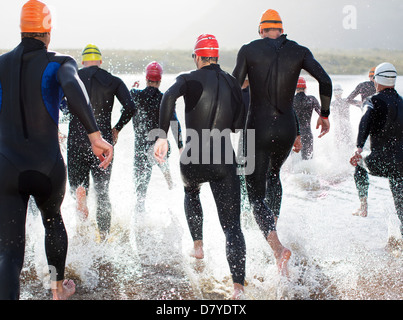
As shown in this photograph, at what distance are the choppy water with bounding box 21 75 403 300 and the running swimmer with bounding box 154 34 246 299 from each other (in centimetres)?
57

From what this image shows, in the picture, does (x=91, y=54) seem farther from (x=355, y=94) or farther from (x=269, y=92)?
(x=355, y=94)

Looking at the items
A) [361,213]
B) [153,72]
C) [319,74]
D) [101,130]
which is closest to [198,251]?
[101,130]

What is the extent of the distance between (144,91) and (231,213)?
2795 millimetres

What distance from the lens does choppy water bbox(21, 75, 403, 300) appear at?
12.0 feet

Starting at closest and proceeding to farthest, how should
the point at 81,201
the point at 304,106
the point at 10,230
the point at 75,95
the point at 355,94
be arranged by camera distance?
1. the point at 10,230
2. the point at 75,95
3. the point at 81,201
4. the point at 355,94
5. the point at 304,106

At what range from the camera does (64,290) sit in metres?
3.39

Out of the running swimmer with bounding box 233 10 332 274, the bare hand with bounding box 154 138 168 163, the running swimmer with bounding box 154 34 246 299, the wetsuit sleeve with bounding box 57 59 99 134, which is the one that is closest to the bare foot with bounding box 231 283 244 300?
the running swimmer with bounding box 154 34 246 299

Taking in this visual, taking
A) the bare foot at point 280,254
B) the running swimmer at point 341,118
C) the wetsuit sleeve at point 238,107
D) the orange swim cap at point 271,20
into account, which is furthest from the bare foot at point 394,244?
the running swimmer at point 341,118

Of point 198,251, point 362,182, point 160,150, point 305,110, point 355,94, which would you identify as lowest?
point 198,251

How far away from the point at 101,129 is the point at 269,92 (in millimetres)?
1948

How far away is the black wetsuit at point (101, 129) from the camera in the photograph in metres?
4.73

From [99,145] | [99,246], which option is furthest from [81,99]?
[99,246]

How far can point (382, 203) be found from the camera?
681cm

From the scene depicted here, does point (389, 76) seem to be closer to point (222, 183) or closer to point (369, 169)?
point (369, 169)
